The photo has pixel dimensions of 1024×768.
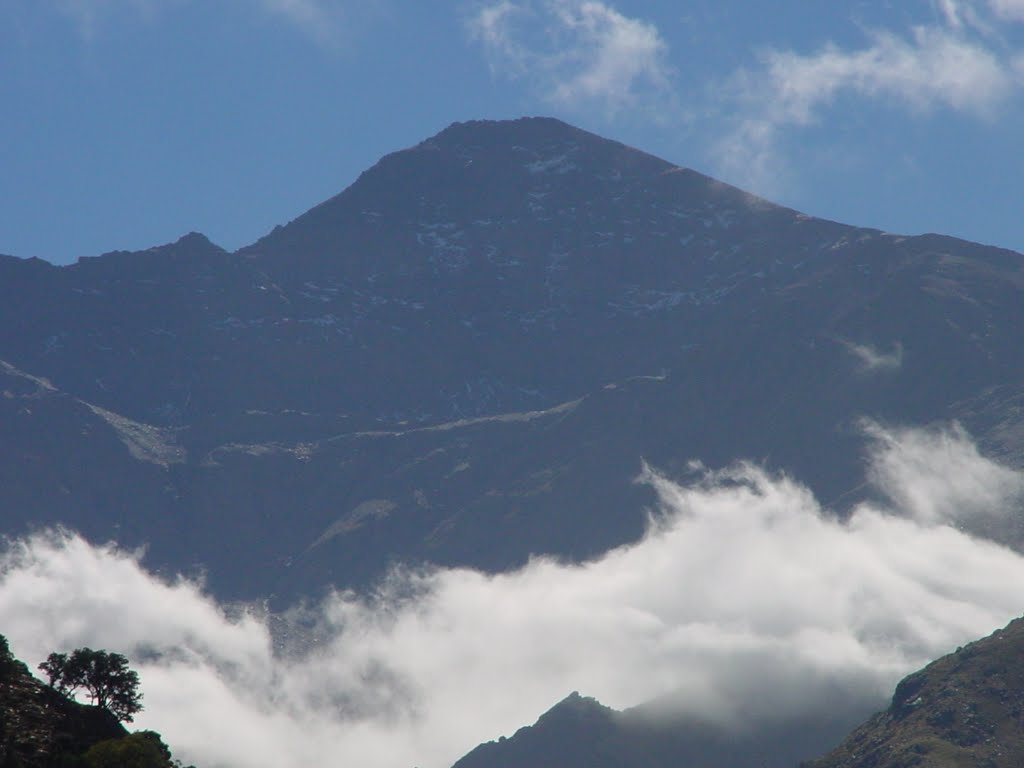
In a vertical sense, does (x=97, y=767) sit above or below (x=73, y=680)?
below

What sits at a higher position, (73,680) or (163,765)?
(73,680)

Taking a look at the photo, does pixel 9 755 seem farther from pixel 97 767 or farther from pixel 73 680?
pixel 73 680

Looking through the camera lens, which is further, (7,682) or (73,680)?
(73,680)

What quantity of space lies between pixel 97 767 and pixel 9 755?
12854 millimetres

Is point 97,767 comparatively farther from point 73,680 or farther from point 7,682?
point 73,680

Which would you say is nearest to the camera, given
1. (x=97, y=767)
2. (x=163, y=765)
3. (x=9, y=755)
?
(x=9, y=755)

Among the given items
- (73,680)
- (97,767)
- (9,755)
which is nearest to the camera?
(9,755)

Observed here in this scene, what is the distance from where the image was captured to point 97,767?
16550 cm

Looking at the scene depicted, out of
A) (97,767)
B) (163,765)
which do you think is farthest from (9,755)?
(163,765)

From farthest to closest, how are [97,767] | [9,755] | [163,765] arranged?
[163,765] → [97,767] → [9,755]

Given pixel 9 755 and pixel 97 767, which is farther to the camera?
pixel 97 767

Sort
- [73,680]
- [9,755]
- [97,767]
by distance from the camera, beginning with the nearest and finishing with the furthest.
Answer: [9,755] < [97,767] < [73,680]

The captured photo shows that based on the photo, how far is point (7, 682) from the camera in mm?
173875

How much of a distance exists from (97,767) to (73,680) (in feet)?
113
